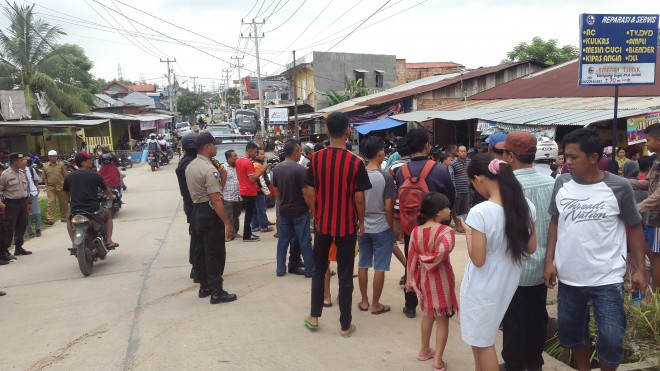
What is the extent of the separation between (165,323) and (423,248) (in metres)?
2.60

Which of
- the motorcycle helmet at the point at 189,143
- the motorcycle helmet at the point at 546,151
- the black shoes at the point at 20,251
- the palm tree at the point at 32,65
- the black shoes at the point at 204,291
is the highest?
the palm tree at the point at 32,65

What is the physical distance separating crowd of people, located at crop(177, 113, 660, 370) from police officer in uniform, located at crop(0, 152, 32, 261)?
13.0ft

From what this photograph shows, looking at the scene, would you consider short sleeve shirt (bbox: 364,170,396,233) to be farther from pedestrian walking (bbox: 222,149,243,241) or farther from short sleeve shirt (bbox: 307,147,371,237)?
pedestrian walking (bbox: 222,149,243,241)

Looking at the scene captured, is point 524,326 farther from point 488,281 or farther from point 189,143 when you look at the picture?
point 189,143

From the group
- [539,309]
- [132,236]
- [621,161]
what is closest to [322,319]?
[539,309]

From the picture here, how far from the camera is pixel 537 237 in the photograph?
3023 millimetres

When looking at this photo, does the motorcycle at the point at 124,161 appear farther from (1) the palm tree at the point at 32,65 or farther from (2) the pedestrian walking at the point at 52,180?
(2) the pedestrian walking at the point at 52,180

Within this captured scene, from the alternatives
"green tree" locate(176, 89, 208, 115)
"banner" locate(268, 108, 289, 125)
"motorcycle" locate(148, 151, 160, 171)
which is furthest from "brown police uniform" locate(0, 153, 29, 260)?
"green tree" locate(176, 89, 208, 115)

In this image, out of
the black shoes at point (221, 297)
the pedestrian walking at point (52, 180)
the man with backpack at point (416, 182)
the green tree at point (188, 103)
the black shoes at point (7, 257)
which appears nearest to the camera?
the man with backpack at point (416, 182)

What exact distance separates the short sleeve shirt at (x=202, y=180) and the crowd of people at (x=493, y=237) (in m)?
0.01

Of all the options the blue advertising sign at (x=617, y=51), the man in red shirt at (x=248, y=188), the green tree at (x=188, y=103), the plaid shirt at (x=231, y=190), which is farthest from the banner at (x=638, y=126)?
the green tree at (x=188, y=103)


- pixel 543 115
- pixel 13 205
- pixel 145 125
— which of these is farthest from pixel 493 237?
pixel 145 125

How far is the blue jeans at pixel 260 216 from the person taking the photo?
337 inches

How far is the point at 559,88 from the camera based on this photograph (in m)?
14.4
